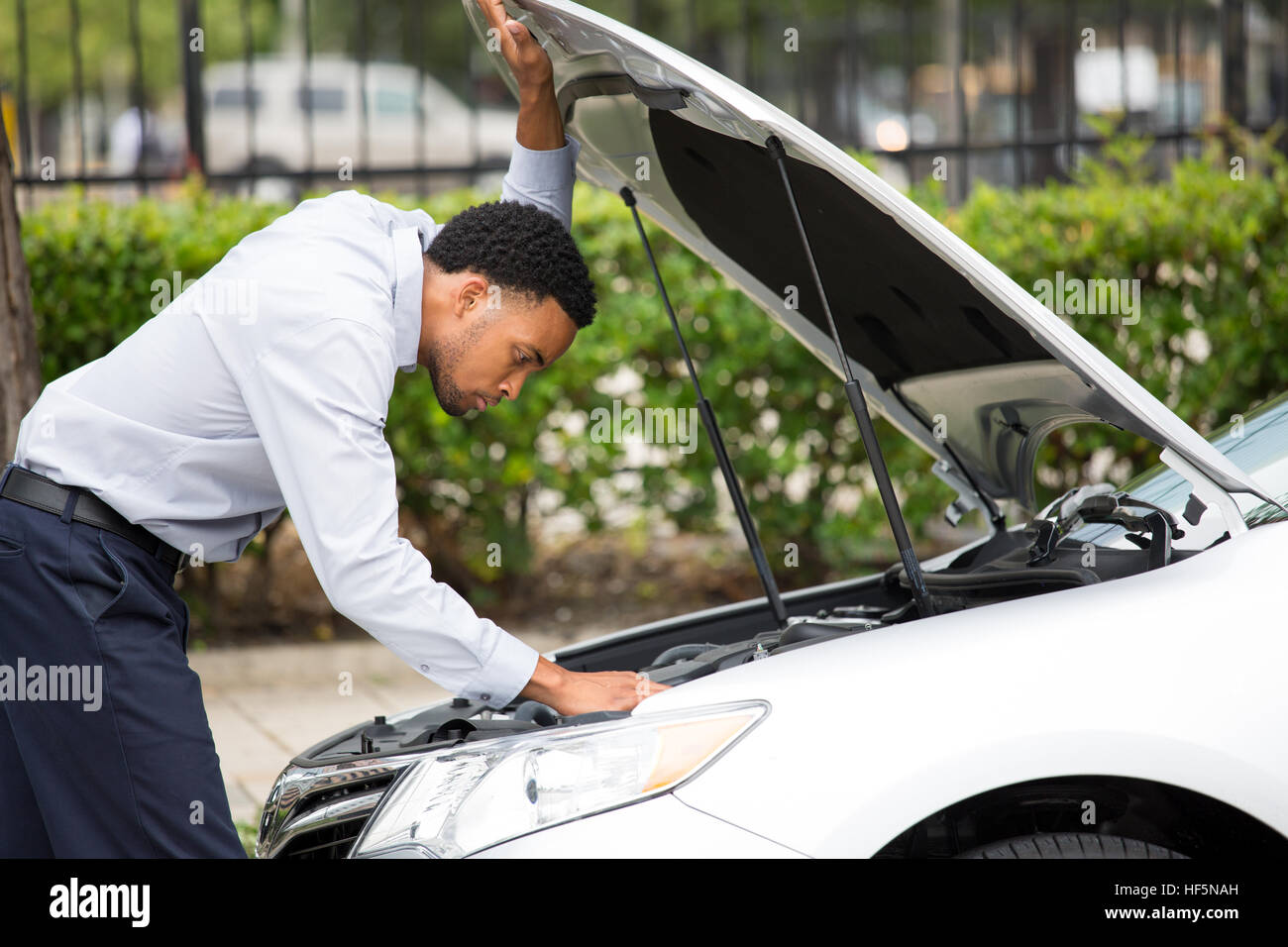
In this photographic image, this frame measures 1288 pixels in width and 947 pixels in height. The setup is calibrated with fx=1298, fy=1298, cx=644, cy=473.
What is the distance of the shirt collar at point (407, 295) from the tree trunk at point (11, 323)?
6.39 feet

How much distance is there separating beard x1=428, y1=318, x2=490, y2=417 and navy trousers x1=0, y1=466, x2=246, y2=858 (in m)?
0.62

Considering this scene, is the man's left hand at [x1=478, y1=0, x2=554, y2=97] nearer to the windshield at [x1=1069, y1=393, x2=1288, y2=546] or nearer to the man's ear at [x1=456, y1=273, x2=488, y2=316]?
the man's ear at [x1=456, y1=273, x2=488, y2=316]

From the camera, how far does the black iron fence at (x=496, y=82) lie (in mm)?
6594

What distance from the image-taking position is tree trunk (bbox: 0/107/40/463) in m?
3.77

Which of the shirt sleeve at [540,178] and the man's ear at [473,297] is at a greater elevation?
the shirt sleeve at [540,178]

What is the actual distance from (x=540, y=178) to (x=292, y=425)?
1.03 metres

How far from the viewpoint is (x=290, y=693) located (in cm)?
552

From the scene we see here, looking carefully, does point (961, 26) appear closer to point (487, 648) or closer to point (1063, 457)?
point (1063, 457)

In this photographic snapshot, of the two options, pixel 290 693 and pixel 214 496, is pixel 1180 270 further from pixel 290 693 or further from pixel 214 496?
pixel 214 496

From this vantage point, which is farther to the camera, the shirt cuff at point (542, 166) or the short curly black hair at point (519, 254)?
the shirt cuff at point (542, 166)

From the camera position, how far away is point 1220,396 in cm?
569

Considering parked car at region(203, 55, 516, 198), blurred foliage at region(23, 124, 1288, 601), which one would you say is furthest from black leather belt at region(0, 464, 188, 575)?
parked car at region(203, 55, 516, 198)

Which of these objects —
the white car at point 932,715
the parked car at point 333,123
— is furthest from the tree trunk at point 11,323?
the parked car at point 333,123

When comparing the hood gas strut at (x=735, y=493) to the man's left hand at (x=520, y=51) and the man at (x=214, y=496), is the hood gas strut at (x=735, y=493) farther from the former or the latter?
the man at (x=214, y=496)
